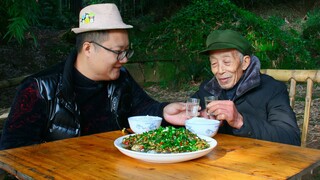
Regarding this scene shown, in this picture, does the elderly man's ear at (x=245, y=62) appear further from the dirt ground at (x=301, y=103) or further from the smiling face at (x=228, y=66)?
the dirt ground at (x=301, y=103)

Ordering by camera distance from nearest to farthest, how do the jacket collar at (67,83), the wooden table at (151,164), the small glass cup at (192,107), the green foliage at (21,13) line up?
the wooden table at (151,164) < the small glass cup at (192,107) < the jacket collar at (67,83) < the green foliage at (21,13)

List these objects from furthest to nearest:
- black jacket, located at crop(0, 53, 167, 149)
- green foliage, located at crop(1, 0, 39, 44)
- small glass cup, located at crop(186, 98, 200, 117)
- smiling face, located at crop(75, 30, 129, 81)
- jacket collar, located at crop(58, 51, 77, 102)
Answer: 1. green foliage, located at crop(1, 0, 39, 44)
2. smiling face, located at crop(75, 30, 129, 81)
3. jacket collar, located at crop(58, 51, 77, 102)
4. black jacket, located at crop(0, 53, 167, 149)
5. small glass cup, located at crop(186, 98, 200, 117)

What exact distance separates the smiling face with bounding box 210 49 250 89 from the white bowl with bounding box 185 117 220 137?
28.9 inches

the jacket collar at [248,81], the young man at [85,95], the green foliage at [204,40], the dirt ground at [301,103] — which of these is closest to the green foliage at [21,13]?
the young man at [85,95]

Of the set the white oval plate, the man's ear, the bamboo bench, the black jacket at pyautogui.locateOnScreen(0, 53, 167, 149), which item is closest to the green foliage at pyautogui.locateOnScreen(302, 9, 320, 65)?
the bamboo bench

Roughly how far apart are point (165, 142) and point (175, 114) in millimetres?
749

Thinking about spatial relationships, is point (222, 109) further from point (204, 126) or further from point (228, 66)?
point (228, 66)

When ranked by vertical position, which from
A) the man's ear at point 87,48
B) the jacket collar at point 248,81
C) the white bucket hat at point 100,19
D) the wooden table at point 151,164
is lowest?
the wooden table at point 151,164

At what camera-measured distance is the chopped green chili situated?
5.12 ft

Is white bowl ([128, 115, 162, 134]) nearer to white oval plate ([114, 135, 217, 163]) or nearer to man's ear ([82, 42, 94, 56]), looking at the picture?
white oval plate ([114, 135, 217, 163])

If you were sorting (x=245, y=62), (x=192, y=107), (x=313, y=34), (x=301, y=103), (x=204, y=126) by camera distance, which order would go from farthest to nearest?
(x=313, y=34)
(x=301, y=103)
(x=245, y=62)
(x=192, y=107)
(x=204, y=126)

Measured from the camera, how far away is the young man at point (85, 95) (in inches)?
87.6

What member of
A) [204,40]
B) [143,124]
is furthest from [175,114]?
[204,40]

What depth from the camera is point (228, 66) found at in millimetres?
2592
